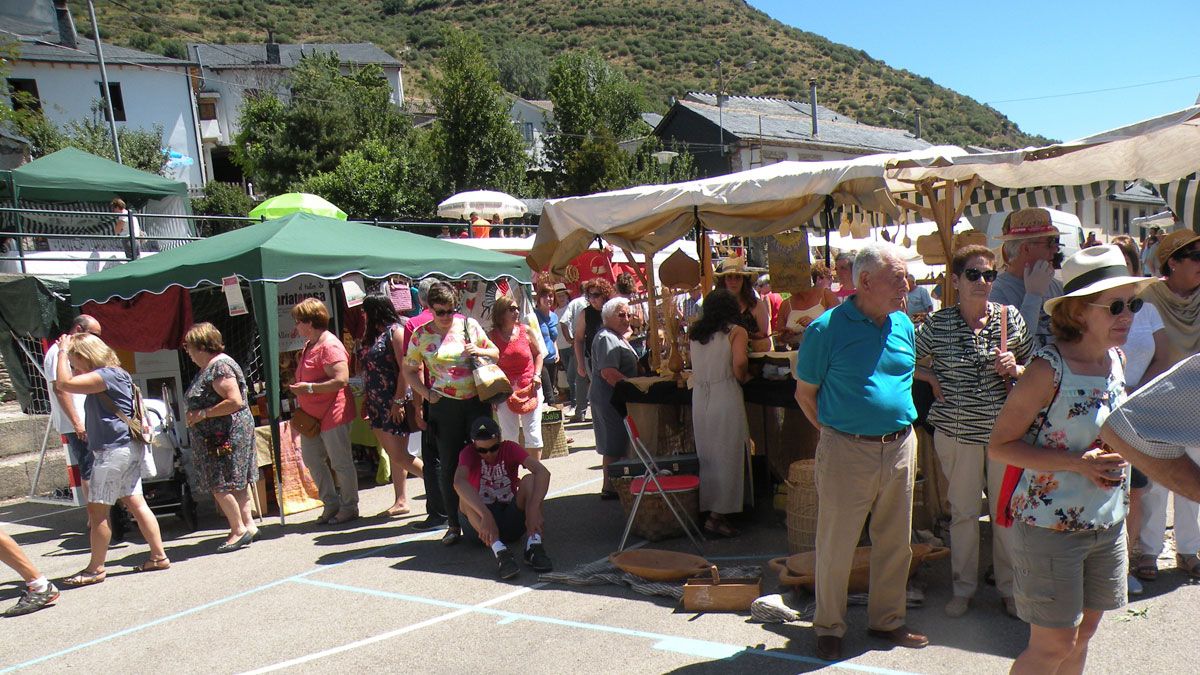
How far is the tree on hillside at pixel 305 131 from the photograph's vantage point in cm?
3588

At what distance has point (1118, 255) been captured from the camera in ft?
9.88

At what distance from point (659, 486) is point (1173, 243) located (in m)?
3.37

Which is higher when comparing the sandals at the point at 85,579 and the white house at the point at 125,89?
the white house at the point at 125,89

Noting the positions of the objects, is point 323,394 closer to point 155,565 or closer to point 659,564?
point 155,565

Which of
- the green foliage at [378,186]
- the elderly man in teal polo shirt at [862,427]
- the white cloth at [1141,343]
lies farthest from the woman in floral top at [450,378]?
the green foliage at [378,186]

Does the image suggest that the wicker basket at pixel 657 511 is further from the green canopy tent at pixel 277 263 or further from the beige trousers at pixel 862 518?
the green canopy tent at pixel 277 263

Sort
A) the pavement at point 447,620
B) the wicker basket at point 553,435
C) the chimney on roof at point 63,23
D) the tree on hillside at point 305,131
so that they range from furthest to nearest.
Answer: the tree on hillside at point 305,131, the wicker basket at point 553,435, the chimney on roof at point 63,23, the pavement at point 447,620

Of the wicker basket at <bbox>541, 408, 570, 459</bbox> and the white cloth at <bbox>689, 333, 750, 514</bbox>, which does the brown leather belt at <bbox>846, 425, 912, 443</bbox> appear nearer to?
the white cloth at <bbox>689, 333, 750, 514</bbox>

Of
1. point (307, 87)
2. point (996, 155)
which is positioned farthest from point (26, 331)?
point (307, 87)

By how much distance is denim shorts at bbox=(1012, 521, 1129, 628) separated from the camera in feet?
9.64

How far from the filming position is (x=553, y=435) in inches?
387

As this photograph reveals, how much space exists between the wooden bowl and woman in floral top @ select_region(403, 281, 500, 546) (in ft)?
4.91

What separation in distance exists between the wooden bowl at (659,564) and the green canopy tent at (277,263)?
3.56 m

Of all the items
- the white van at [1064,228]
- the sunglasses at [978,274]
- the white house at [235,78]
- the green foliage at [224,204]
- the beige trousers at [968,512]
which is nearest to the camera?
the sunglasses at [978,274]
